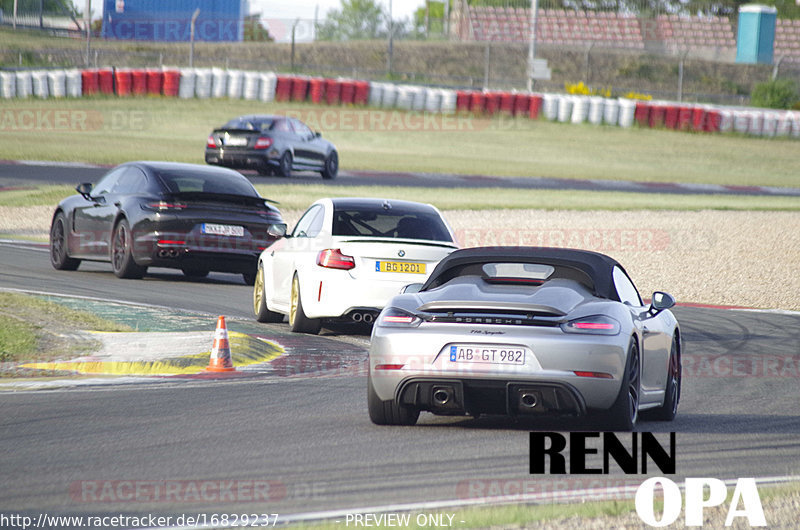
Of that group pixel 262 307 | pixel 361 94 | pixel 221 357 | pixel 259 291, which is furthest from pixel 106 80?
pixel 221 357

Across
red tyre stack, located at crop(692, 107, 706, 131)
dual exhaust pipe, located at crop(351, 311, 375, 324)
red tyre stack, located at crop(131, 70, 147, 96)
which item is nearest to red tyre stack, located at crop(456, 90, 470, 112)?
red tyre stack, located at crop(692, 107, 706, 131)

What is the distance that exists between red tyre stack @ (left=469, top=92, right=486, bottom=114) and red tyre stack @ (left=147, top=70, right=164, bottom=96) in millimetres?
11773

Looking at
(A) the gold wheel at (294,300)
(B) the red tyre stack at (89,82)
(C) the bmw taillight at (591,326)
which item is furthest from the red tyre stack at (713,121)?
(C) the bmw taillight at (591,326)

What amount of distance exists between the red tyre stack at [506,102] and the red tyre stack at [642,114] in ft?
15.8

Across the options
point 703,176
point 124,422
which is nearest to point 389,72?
point 703,176

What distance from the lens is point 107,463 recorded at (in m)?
6.06

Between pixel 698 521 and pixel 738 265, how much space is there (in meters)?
16.4

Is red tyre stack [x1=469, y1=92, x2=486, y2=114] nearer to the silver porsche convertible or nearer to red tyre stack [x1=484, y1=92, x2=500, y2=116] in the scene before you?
red tyre stack [x1=484, y1=92, x2=500, y2=116]

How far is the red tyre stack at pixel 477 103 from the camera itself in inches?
1964

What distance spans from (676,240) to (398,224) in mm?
13379

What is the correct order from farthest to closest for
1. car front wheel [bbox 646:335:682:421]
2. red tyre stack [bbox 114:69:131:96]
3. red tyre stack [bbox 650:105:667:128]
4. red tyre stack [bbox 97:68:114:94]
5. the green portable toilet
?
the green portable toilet
red tyre stack [bbox 650:105:667:128]
red tyre stack [bbox 114:69:131:96]
red tyre stack [bbox 97:68:114:94]
car front wheel [bbox 646:335:682:421]

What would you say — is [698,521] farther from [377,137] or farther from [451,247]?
[377,137]

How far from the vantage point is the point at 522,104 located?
169ft

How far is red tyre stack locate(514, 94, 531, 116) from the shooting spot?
51094mm
